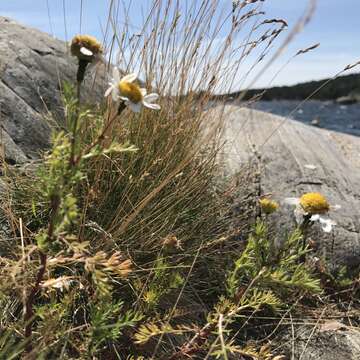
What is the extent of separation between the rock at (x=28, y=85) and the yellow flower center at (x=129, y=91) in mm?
926

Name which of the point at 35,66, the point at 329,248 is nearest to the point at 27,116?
the point at 35,66

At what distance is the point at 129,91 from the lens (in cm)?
135

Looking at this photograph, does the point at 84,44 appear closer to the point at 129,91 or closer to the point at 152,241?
the point at 129,91

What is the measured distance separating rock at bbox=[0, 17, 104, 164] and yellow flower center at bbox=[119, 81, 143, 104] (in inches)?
36.5

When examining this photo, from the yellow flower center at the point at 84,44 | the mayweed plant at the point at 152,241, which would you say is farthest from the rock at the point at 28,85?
the yellow flower center at the point at 84,44

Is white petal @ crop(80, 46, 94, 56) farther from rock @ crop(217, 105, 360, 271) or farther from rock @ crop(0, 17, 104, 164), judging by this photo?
rock @ crop(217, 105, 360, 271)

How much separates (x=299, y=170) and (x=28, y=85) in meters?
1.47

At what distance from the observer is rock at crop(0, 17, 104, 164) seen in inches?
96.5

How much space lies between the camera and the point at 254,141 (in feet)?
10.4

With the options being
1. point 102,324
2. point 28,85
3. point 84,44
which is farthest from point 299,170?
A: point 84,44

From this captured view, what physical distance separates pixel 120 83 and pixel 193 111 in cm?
126

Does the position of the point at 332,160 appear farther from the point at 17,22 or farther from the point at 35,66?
the point at 17,22

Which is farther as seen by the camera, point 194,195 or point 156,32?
point 156,32

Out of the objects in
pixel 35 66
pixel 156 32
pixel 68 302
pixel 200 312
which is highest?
pixel 156 32
